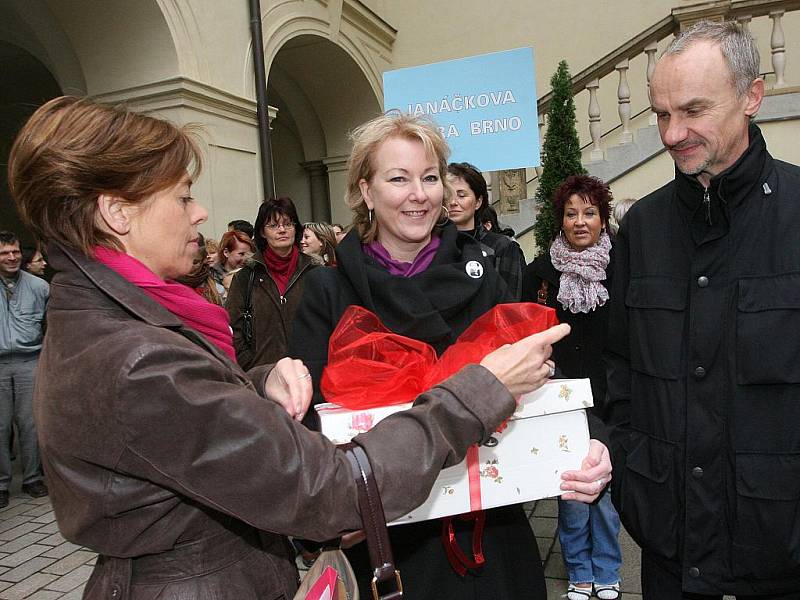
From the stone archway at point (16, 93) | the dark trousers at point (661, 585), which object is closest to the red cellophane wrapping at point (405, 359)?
the dark trousers at point (661, 585)

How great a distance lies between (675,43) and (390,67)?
11997mm

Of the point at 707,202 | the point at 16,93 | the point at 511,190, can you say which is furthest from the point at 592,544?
the point at 16,93

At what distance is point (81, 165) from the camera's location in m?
1.22

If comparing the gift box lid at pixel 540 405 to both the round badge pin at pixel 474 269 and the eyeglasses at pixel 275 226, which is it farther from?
the eyeglasses at pixel 275 226

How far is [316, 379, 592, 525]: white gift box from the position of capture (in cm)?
151

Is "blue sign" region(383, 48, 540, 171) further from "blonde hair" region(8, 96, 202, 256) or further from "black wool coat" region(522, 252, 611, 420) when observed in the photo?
"blonde hair" region(8, 96, 202, 256)

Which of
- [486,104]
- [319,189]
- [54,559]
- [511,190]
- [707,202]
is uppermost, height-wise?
[319,189]

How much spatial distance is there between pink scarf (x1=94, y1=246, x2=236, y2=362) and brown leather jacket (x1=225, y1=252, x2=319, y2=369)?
3108mm

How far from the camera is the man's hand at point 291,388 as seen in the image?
1.60 metres

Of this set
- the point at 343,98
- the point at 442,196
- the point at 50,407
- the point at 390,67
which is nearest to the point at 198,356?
the point at 50,407

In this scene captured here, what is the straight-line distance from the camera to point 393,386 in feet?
5.04

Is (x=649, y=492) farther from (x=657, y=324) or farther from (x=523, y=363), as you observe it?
(x=523, y=363)

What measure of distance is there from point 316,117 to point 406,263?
11.4 metres

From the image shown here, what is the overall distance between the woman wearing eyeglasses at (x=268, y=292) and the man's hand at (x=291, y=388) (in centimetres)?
291
